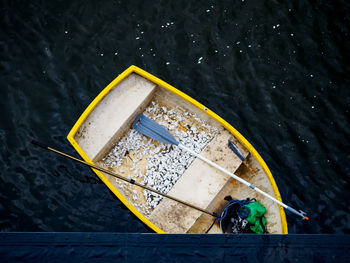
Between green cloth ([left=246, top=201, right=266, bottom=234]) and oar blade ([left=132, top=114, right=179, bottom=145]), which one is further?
oar blade ([left=132, top=114, right=179, bottom=145])

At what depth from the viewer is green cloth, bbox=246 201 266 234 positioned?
18.4 ft

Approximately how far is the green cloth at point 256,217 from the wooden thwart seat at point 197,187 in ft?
2.20

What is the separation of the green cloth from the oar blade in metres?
1.94

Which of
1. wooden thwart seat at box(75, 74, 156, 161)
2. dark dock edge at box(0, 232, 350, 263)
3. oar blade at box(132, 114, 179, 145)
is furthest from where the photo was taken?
oar blade at box(132, 114, 179, 145)

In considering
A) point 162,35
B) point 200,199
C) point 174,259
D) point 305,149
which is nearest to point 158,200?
point 200,199

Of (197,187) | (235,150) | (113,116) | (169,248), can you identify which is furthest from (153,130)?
(169,248)

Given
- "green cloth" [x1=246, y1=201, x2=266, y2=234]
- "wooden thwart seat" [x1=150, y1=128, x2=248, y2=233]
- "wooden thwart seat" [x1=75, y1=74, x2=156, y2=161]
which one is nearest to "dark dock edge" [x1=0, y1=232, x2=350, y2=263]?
"green cloth" [x1=246, y1=201, x2=266, y2=234]

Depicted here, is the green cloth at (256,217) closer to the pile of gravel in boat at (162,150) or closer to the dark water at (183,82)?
the dark water at (183,82)

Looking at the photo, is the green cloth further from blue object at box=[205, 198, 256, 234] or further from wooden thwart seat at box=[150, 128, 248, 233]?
wooden thwart seat at box=[150, 128, 248, 233]

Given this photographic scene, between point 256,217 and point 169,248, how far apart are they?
2.15 meters

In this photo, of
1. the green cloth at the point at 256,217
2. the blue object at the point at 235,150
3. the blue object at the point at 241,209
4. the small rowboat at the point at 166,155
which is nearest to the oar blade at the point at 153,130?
the small rowboat at the point at 166,155

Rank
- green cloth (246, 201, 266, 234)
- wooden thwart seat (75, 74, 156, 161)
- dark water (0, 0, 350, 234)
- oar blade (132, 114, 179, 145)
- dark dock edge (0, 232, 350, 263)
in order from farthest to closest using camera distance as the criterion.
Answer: dark water (0, 0, 350, 234) → oar blade (132, 114, 179, 145) → wooden thwart seat (75, 74, 156, 161) → green cloth (246, 201, 266, 234) → dark dock edge (0, 232, 350, 263)

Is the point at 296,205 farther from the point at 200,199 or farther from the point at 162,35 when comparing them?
the point at 162,35

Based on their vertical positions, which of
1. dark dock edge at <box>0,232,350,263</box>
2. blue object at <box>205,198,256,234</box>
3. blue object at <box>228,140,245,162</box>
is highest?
blue object at <box>228,140,245,162</box>
